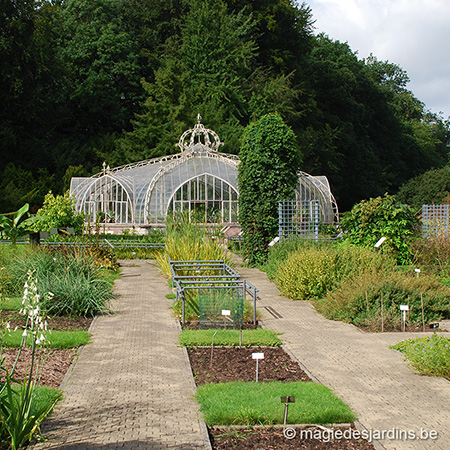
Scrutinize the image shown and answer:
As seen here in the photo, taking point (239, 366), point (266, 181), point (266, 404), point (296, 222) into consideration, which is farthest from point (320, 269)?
point (266, 404)

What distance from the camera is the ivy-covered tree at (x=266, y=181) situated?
56.3ft

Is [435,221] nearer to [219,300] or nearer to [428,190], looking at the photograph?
[219,300]

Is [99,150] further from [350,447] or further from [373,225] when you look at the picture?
[350,447]

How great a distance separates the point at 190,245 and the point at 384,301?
531 cm

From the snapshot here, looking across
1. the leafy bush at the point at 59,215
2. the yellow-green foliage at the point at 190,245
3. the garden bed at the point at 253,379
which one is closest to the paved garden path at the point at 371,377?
the garden bed at the point at 253,379

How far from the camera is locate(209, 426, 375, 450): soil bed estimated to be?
16.0 feet

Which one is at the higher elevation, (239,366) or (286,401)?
(286,401)

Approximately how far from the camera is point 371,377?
22.0 feet

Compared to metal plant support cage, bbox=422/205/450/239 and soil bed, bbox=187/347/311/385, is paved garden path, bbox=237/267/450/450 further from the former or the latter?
metal plant support cage, bbox=422/205/450/239

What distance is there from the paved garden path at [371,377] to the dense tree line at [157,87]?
2207cm

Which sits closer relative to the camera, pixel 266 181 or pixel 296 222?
pixel 296 222

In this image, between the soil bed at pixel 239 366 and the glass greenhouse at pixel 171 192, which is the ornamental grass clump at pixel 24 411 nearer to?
the soil bed at pixel 239 366

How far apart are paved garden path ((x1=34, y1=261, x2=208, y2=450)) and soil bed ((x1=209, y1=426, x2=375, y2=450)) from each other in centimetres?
18

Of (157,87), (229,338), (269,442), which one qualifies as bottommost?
(269,442)
